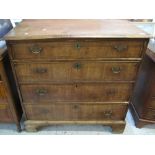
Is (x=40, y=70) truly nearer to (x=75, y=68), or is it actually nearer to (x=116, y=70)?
(x=75, y=68)

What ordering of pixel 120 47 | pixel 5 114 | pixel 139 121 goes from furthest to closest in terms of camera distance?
1. pixel 139 121
2. pixel 5 114
3. pixel 120 47

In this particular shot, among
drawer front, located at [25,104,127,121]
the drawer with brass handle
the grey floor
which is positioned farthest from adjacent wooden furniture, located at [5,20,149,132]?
the drawer with brass handle

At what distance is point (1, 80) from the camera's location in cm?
128

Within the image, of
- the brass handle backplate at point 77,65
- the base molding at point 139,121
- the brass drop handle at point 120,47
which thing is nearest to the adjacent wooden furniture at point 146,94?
the base molding at point 139,121

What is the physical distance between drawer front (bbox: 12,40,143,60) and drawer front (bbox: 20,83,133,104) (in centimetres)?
26

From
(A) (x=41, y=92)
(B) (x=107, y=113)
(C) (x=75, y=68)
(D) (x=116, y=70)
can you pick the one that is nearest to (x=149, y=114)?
(B) (x=107, y=113)

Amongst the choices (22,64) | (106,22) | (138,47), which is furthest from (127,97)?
(22,64)

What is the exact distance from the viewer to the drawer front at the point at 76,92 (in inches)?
52.1

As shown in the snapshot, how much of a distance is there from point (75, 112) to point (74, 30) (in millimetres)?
735

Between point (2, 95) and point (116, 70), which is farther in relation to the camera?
point (2, 95)

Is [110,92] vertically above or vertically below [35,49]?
below

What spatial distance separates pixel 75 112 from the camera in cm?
148

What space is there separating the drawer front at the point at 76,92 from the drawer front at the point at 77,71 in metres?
0.07

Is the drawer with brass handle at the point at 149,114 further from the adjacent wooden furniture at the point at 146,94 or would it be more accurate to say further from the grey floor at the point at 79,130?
the grey floor at the point at 79,130
